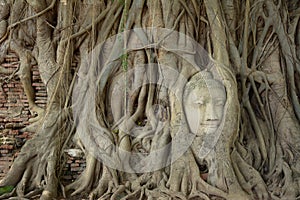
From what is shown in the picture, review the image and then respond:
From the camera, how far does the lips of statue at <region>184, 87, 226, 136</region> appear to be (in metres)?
4.00

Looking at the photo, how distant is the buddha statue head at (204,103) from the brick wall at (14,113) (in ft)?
4.58

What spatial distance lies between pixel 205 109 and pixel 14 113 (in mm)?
2410

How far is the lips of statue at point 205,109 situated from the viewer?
4.00m

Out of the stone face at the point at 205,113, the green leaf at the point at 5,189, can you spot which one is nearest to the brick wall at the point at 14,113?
the green leaf at the point at 5,189

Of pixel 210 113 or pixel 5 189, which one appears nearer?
pixel 5 189

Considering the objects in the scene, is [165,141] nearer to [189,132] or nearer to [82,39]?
[189,132]

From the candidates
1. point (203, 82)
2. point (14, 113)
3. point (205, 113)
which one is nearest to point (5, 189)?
point (14, 113)

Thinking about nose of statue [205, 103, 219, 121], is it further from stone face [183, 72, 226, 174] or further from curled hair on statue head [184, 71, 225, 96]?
curled hair on statue head [184, 71, 225, 96]

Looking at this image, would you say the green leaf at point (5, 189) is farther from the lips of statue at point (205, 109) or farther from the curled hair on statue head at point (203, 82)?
the curled hair on statue head at point (203, 82)

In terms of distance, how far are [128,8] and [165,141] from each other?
67.2 inches

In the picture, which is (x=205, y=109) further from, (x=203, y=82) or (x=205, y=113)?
(x=203, y=82)

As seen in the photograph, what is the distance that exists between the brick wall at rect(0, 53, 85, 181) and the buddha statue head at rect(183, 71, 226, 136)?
1.39 meters

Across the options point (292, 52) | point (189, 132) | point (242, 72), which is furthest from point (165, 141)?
point (292, 52)

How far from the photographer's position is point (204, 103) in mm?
4066
